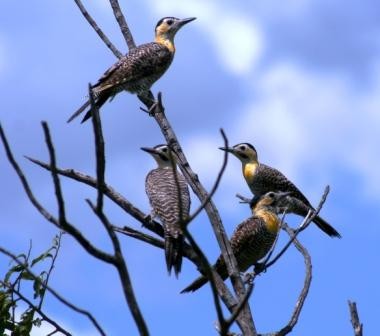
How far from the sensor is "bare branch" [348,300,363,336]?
13.0 ft

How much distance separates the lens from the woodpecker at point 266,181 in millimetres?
11570

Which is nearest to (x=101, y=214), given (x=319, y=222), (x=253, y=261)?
(x=253, y=261)

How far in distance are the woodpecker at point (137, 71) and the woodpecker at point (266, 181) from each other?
Answer: 1674 mm

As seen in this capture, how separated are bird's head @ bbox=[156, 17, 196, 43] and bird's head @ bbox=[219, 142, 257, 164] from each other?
171 centimetres

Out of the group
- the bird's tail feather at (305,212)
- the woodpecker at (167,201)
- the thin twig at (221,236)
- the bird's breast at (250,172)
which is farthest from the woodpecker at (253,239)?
the thin twig at (221,236)

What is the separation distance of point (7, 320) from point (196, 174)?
56.8 inches

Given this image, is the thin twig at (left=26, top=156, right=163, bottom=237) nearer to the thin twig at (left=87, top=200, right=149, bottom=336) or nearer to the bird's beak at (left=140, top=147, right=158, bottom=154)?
the thin twig at (left=87, top=200, right=149, bottom=336)

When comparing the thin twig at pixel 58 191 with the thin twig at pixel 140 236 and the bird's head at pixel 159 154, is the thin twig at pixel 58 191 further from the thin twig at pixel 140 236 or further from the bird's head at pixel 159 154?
the bird's head at pixel 159 154

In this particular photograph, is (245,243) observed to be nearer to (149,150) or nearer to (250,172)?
(149,150)

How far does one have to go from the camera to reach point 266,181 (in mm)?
11695

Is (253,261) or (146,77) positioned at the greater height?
(146,77)

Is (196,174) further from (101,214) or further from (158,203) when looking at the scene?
(101,214)

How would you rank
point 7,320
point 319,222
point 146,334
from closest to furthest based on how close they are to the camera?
1. point 146,334
2. point 7,320
3. point 319,222

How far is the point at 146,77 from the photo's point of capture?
33.6ft
